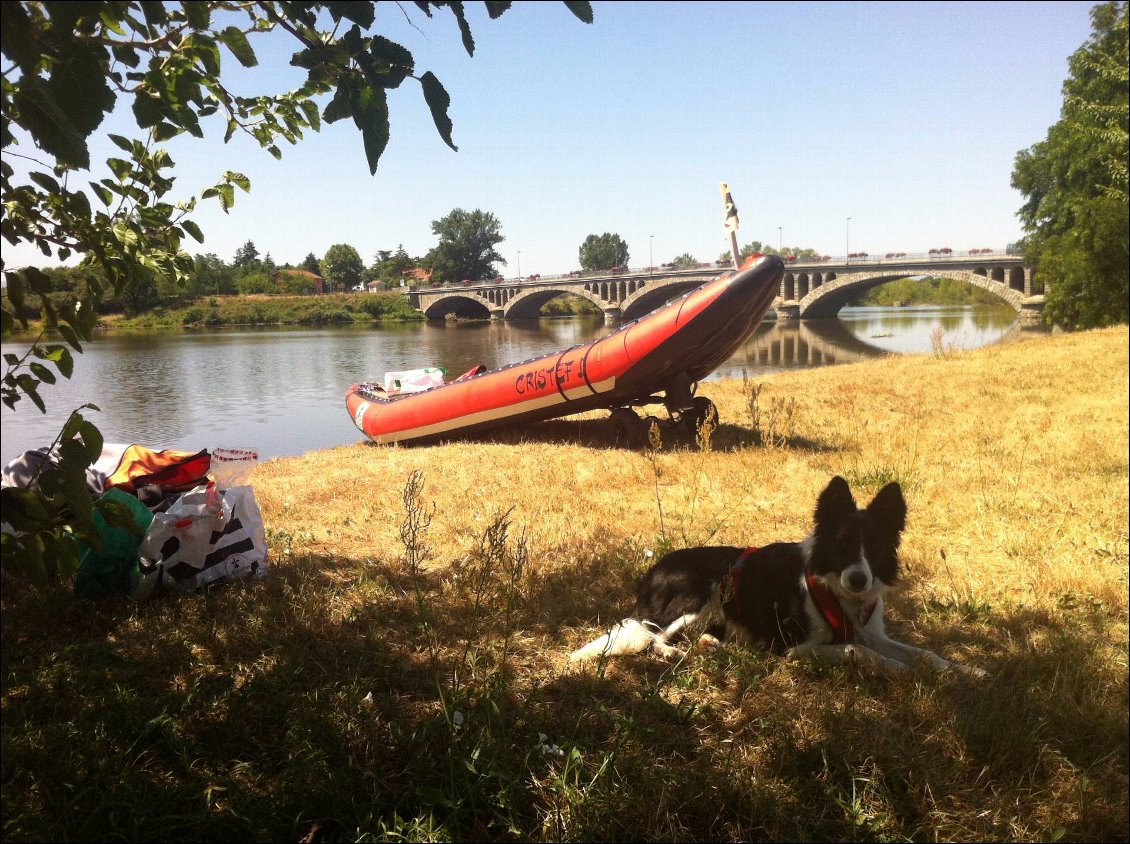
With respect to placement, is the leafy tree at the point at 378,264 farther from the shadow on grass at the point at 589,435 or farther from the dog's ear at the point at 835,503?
the shadow on grass at the point at 589,435

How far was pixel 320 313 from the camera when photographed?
4945 millimetres

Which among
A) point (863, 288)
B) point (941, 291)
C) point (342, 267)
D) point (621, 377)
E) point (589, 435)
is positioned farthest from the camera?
point (863, 288)

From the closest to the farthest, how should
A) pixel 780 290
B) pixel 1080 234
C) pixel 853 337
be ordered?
pixel 780 290, pixel 1080 234, pixel 853 337

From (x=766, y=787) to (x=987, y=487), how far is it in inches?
118

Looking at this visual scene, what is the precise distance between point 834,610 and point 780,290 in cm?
646

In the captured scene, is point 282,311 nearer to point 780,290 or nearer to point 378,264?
point 378,264

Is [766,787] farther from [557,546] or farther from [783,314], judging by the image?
[783,314]

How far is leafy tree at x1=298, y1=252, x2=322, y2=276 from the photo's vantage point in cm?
369

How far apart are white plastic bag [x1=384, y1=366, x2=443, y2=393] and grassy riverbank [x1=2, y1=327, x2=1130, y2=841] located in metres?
2.37

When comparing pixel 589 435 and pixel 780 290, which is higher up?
pixel 780 290

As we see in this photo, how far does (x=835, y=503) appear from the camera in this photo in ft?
8.29

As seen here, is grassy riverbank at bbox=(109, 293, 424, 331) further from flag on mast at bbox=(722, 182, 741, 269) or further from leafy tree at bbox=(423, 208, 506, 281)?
flag on mast at bbox=(722, 182, 741, 269)

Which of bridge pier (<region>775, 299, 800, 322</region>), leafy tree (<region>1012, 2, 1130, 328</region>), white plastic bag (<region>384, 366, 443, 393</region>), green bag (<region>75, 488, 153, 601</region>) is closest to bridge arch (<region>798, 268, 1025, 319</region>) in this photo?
bridge pier (<region>775, 299, 800, 322</region>)

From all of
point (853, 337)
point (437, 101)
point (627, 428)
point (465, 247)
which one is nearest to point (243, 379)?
point (465, 247)
